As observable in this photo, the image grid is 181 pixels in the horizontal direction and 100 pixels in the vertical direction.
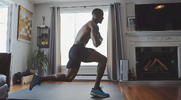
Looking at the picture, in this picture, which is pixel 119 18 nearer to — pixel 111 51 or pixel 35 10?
pixel 111 51

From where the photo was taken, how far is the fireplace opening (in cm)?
424

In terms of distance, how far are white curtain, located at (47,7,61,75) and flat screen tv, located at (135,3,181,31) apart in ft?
7.78

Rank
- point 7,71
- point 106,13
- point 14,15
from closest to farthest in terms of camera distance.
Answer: point 7,71 → point 14,15 → point 106,13

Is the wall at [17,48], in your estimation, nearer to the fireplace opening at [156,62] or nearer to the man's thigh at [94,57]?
the man's thigh at [94,57]

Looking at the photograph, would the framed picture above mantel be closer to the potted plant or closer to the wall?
the wall

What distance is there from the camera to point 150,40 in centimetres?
425

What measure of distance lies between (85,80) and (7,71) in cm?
268

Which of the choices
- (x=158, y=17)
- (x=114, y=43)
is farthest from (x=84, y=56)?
(x=158, y=17)

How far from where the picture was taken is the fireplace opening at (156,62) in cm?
424

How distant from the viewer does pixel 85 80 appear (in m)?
4.45

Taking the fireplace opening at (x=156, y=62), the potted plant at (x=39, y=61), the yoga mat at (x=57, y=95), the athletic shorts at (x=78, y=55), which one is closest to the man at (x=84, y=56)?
the athletic shorts at (x=78, y=55)

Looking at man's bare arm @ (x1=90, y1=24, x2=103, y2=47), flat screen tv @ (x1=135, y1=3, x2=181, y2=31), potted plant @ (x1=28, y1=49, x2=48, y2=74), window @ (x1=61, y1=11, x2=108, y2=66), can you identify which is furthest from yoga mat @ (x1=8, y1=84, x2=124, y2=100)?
flat screen tv @ (x1=135, y1=3, x2=181, y2=31)

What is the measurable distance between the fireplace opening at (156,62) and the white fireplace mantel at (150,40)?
0.12 metres

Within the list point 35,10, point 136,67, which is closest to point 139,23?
point 136,67
